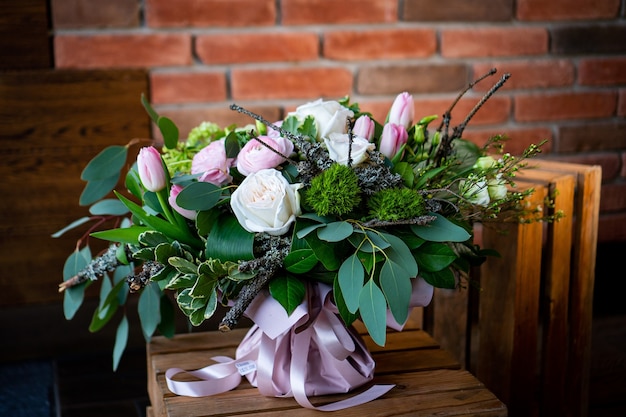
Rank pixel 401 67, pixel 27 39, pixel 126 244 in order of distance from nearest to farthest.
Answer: pixel 126 244
pixel 27 39
pixel 401 67

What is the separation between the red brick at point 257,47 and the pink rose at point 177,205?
0.76 metres

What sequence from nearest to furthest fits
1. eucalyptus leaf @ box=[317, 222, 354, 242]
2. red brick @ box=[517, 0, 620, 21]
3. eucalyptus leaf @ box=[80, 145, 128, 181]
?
eucalyptus leaf @ box=[317, 222, 354, 242]
eucalyptus leaf @ box=[80, 145, 128, 181]
red brick @ box=[517, 0, 620, 21]

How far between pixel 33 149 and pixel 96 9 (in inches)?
12.6

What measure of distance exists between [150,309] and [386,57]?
2.93ft

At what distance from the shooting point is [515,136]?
73.0 inches

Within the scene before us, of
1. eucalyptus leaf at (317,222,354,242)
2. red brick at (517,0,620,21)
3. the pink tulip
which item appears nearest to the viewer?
eucalyptus leaf at (317,222,354,242)

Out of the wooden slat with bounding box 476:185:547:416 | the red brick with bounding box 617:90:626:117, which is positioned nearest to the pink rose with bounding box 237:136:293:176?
the wooden slat with bounding box 476:185:547:416

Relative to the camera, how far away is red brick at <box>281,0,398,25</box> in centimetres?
164

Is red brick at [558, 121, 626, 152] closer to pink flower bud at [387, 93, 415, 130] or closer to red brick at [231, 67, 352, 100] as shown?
Result: red brick at [231, 67, 352, 100]

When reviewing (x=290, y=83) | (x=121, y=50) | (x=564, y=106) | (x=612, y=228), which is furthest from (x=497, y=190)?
(x=612, y=228)

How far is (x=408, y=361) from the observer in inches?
41.7

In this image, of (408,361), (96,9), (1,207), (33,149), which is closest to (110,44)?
(96,9)

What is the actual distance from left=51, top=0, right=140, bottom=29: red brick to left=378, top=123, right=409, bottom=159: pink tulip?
2.76ft

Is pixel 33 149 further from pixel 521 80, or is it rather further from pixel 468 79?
pixel 521 80
